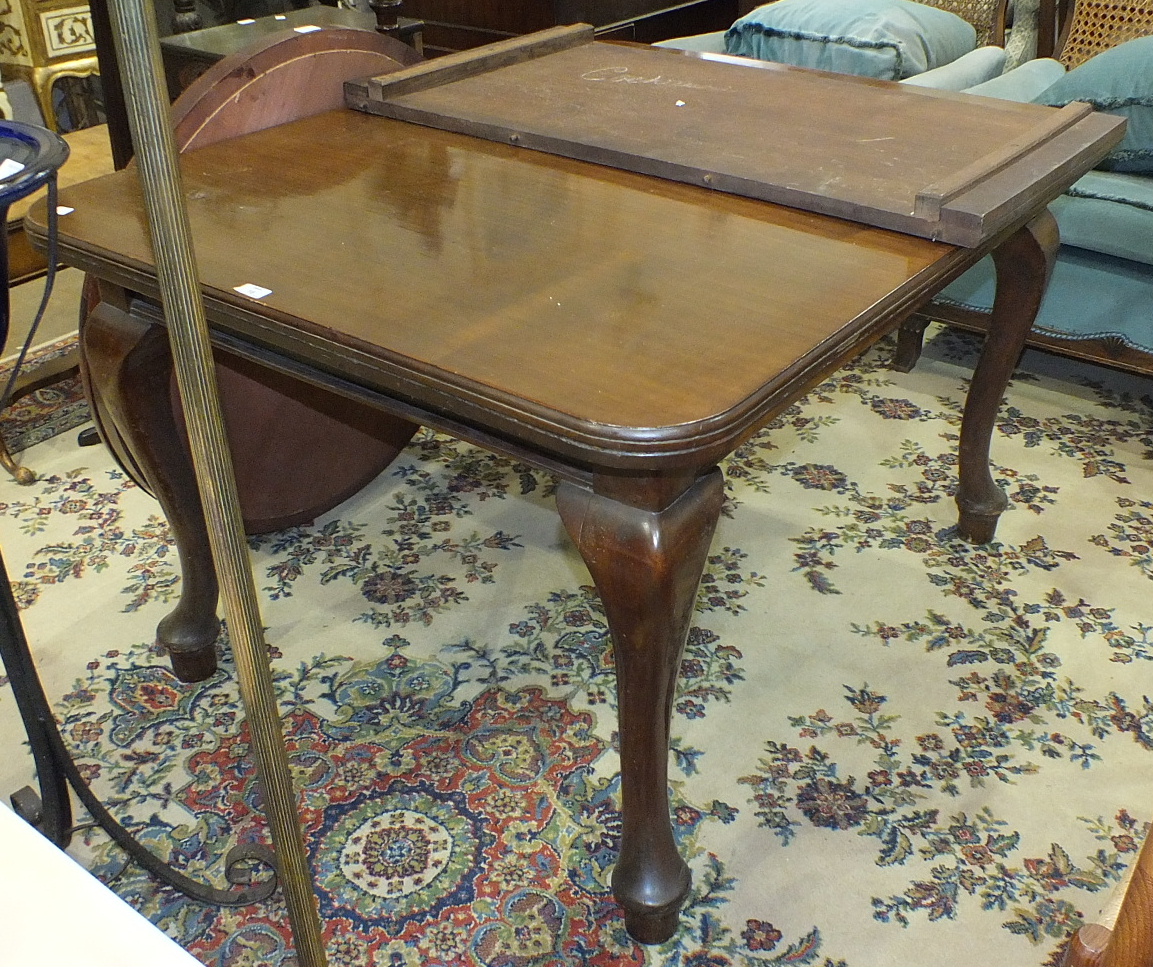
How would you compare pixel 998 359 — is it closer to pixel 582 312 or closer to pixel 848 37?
pixel 582 312

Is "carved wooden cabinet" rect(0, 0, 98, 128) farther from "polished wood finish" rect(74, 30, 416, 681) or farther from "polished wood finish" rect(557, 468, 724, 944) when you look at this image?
"polished wood finish" rect(557, 468, 724, 944)

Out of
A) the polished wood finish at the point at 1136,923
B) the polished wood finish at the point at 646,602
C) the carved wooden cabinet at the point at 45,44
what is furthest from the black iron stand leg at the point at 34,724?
the carved wooden cabinet at the point at 45,44

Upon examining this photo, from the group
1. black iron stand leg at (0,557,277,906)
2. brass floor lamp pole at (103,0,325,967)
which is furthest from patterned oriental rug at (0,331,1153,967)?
brass floor lamp pole at (103,0,325,967)

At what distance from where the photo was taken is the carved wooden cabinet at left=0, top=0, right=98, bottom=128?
348 cm

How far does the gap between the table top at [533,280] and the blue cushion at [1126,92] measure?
1.16 meters

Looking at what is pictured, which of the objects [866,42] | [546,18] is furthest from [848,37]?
[546,18]

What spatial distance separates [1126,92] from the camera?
2.25 metres

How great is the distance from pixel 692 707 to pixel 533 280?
758 mm

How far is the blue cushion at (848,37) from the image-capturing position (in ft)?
9.29

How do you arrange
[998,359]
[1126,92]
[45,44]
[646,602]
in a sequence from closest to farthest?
1. [646,602]
2. [998,359]
3. [1126,92]
4. [45,44]

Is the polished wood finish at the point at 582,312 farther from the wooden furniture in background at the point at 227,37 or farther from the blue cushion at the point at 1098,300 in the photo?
the wooden furniture in background at the point at 227,37

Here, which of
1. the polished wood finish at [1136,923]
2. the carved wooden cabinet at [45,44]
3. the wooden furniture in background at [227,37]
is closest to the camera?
the polished wood finish at [1136,923]

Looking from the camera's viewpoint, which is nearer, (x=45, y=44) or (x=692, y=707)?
(x=692, y=707)

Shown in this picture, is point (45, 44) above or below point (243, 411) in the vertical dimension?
above
